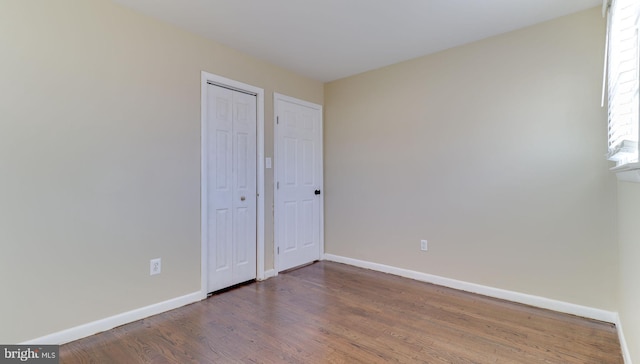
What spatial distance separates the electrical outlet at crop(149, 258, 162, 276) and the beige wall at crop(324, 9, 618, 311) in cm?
227

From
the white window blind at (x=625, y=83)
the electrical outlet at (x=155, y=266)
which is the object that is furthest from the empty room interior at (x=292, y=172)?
the white window blind at (x=625, y=83)

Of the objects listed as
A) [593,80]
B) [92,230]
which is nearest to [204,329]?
[92,230]

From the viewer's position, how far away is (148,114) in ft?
8.16

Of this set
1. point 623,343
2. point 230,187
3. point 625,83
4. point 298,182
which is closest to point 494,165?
point 625,83

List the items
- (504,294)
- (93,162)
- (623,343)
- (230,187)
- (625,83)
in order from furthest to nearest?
(230,187) → (504,294) → (93,162) → (623,343) → (625,83)

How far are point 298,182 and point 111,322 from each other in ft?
7.67

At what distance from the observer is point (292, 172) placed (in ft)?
12.5

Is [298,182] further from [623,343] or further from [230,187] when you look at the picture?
[623,343]

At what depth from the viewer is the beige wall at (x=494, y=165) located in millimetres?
2414

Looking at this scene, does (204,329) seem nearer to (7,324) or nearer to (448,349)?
(7,324)

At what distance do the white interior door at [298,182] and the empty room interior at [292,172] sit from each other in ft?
0.13

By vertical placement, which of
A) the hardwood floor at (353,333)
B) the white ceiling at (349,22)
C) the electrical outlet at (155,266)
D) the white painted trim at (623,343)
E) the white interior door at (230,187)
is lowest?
the hardwood floor at (353,333)

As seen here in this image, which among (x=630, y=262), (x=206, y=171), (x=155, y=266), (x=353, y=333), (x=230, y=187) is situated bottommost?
(x=353, y=333)

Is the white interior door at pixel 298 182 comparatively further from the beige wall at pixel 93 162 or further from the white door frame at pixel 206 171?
the beige wall at pixel 93 162
